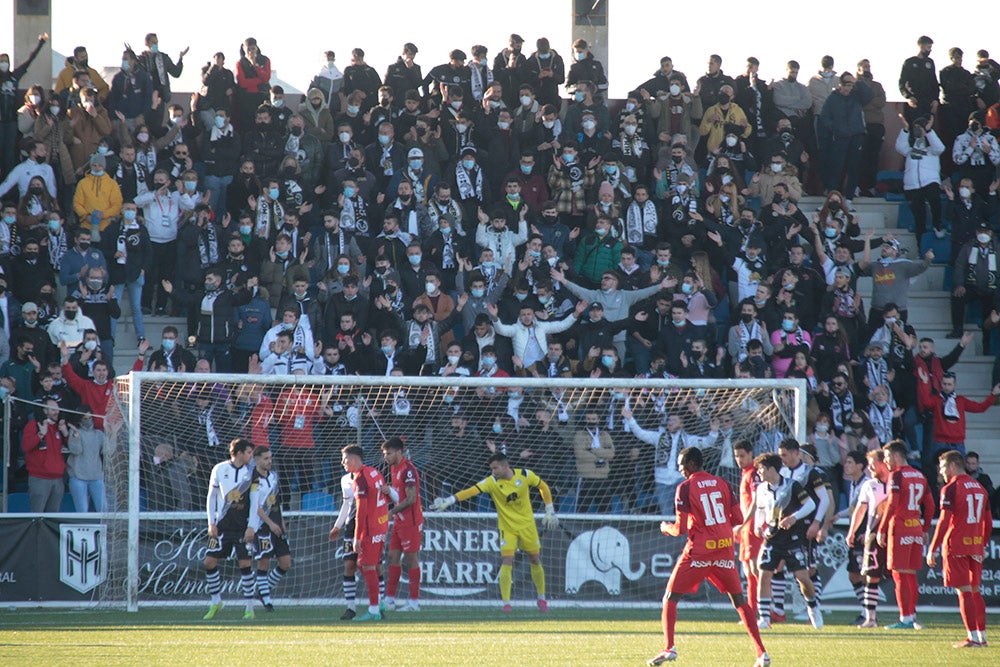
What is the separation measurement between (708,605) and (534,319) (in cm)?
A: 449

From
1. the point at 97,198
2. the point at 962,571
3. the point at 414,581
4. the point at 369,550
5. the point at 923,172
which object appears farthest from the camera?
the point at 923,172

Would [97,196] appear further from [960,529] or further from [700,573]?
[960,529]

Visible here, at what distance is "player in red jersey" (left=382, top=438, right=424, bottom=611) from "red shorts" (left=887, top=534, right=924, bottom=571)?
16.7 feet

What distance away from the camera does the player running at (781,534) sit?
43.9 feet

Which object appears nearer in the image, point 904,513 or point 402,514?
point 904,513

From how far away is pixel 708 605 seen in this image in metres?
16.2

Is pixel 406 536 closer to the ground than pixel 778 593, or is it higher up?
higher up

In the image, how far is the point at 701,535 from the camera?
10.5 metres

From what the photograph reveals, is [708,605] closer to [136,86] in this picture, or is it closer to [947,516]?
[947,516]

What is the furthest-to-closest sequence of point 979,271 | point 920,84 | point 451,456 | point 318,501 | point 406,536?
point 920,84
point 979,271
point 451,456
point 318,501
point 406,536

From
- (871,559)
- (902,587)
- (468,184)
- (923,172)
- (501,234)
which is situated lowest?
(902,587)

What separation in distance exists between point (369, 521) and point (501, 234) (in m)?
6.39

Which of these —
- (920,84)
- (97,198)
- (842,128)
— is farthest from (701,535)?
(920,84)

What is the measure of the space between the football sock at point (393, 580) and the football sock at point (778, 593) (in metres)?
4.11
